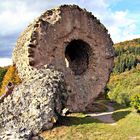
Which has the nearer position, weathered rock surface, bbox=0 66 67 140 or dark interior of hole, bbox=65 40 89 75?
weathered rock surface, bbox=0 66 67 140

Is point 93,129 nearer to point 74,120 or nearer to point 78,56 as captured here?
point 74,120

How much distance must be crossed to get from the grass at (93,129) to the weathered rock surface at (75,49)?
3272 mm

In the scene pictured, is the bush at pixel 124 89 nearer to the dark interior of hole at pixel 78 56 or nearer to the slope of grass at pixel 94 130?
the dark interior of hole at pixel 78 56

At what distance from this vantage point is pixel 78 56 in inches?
1061

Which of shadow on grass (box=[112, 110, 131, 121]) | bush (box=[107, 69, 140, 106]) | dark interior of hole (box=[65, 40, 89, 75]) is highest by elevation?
dark interior of hole (box=[65, 40, 89, 75])

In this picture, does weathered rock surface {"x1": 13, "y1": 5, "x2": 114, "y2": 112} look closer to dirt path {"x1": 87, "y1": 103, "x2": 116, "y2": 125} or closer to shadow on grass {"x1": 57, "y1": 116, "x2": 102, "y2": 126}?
dirt path {"x1": 87, "y1": 103, "x2": 116, "y2": 125}

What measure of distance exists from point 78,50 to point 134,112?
254 inches

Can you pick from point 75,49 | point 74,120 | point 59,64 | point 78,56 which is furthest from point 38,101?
point 75,49

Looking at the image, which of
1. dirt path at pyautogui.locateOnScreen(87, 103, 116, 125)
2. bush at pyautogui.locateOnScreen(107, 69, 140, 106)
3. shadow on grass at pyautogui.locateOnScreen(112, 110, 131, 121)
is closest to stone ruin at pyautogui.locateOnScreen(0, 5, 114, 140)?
dirt path at pyautogui.locateOnScreen(87, 103, 116, 125)

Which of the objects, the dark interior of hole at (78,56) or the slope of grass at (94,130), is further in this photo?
the dark interior of hole at (78,56)

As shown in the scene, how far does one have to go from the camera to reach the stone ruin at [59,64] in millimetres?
18359

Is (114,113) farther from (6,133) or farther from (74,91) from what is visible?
(6,133)

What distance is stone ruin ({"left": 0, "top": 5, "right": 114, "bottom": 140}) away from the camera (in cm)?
1836

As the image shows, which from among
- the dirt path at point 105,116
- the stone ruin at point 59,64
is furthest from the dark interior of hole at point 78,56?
the dirt path at point 105,116
